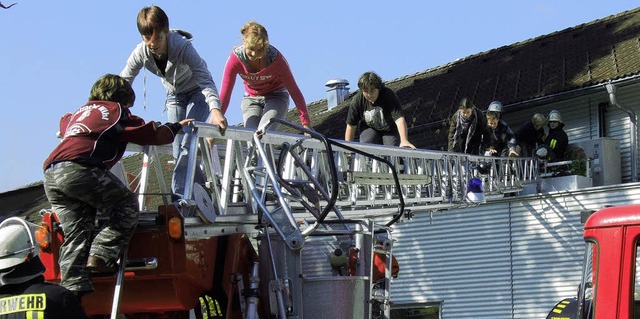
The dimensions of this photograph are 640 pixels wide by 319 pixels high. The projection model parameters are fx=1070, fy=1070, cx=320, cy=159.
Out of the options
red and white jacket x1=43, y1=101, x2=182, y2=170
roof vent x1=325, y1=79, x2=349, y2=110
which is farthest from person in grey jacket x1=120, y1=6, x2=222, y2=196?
roof vent x1=325, y1=79, x2=349, y2=110

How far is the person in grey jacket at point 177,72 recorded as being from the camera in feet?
22.9

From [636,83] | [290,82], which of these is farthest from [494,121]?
[290,82]

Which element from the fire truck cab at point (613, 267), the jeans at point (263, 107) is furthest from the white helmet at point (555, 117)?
the fire truck cab at point (613, 267)

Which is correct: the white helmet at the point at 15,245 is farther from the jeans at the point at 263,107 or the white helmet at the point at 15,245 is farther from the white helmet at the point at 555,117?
the white helmet at the point at 555,117

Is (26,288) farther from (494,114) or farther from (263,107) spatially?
(494,114)

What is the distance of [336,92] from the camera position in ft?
80.6

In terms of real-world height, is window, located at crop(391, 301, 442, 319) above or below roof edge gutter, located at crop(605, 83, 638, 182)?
below

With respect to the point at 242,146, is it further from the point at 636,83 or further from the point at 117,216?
the point at 636,83

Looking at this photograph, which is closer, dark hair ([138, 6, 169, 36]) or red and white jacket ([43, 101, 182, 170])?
red and white jacket ([43, 101, 182, 170])

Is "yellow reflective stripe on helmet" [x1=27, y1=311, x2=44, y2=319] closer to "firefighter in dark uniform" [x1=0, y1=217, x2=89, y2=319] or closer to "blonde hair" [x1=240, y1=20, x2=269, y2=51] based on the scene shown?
"firefighter in dark uniform" [x1=0, y1=217, x2=89, y2=319]

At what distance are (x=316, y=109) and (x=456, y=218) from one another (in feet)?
29.4

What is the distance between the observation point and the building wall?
15789 mm

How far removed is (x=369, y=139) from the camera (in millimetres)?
11211

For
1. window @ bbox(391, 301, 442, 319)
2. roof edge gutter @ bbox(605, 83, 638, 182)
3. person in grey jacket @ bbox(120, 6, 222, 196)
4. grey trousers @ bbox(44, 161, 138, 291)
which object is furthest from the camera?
window @ bbox(391, 301, 442, 319)
